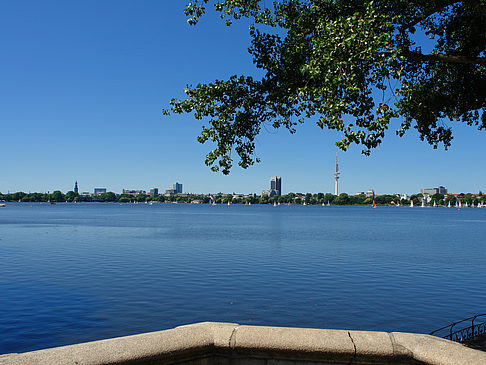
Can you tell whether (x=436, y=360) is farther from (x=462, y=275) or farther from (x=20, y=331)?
(x=462, y=275)

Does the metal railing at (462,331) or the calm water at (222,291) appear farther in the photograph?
the calm water at (222,291)

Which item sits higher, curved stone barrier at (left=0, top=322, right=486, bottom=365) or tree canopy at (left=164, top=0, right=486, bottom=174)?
tree canopy at (left=164, top=0, right=486, bottom=174)

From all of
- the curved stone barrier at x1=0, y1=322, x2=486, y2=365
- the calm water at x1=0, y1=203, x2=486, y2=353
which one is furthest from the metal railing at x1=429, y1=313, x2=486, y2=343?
the curved stone barrier at x1=0, y1=322, x2=486, y2=365

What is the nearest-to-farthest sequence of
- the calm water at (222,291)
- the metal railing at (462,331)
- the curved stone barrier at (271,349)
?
1. the curved stone barrier at (271,349)
2. the metal railing at (462,331)
3. the calm water at (222,291)

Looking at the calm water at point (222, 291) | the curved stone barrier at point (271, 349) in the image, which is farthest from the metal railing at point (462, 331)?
the curved stone barrier at point (271, 349)

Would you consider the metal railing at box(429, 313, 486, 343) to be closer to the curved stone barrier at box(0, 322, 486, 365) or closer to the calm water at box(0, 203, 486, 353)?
the calm water at box(0, 203, 486, 353)

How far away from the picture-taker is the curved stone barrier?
17.4 ft

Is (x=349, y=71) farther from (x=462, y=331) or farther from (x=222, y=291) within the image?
(x=222, y=291)

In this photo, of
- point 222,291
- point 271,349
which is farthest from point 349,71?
point 222,291

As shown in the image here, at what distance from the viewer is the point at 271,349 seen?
558 cm

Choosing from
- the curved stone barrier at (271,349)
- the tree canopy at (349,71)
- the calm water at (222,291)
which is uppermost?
the tree canopy at (349,71)

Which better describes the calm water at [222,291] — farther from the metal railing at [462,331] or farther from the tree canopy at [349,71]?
the tree canopy at [349,71]

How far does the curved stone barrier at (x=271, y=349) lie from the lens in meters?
5.29

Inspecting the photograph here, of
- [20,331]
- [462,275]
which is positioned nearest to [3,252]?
[20,331]
